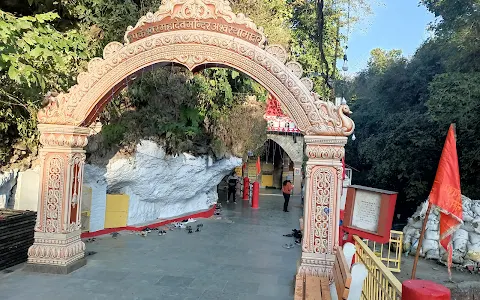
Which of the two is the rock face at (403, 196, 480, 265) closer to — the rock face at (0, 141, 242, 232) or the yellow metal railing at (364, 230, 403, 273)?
the yellow metal railing at (364, 230, 403, 273)

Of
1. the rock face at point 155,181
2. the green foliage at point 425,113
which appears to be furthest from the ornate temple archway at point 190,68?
the green foliage at point 425,113

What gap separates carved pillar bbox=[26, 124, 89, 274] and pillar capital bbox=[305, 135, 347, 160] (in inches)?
157

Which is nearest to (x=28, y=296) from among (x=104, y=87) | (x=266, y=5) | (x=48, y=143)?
(x=48, y=143)

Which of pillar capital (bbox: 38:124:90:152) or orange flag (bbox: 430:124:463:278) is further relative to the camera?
pillar capital (bbox: 38:124:90:152)

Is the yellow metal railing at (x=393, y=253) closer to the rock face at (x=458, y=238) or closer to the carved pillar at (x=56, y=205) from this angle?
the rock face at (x=458, y=238)

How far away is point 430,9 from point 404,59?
3697 mm

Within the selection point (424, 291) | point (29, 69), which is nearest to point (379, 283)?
point (424, 291)

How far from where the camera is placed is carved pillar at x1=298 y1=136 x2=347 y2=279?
5973 millimetres

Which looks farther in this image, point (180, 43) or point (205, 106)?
point (205, 106)

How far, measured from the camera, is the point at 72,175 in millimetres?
6742

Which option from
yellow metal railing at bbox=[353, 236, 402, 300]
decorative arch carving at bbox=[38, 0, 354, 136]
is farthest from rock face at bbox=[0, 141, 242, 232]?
yellow metal railing at bbox=[353, 236, 402, 300]

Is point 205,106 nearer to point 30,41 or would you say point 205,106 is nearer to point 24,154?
point 24,154

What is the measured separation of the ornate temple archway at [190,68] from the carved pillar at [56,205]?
16 mm

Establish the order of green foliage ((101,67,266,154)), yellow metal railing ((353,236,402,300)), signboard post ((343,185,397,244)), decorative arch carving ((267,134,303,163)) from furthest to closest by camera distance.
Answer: decorative arch carving ((267,134,303,163))
green foliage ((101,67,266,154))
signboard post ((343,185,397,244))
yellow metal railing ((353,236,402,300))
